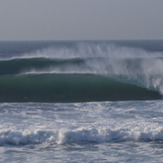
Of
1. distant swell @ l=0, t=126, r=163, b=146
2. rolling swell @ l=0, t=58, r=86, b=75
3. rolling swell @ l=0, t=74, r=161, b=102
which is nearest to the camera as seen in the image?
distant swell @ l=0, t=126, r=163, b=146

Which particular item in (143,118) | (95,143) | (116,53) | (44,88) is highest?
(116,53)

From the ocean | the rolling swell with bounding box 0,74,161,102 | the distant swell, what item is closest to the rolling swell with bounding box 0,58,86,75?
the ocean

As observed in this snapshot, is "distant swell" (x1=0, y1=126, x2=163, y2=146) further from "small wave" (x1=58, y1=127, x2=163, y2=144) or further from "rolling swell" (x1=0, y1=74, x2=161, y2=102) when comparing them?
"rolling swell" (x1=0, y1=74, x2=161, y2=102)

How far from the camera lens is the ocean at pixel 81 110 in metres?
7.15

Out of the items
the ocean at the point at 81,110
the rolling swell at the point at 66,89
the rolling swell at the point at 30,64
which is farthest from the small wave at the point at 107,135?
the rolling swell at the point at 30,64

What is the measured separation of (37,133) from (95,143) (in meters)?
1.08

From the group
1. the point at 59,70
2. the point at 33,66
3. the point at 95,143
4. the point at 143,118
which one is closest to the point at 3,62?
the point at 33,66

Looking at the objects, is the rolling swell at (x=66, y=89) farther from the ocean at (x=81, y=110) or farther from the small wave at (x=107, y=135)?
the small wave at (x=107, y=135)

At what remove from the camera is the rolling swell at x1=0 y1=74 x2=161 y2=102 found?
524 inches


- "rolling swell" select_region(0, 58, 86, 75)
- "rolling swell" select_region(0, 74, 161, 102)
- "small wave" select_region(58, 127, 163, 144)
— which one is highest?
"rolling swell" select_region(0, 58, 86, 75)

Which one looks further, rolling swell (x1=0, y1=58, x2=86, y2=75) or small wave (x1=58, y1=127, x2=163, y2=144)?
rolling swell (x1=0, y1=58, x2=86, y2=75)

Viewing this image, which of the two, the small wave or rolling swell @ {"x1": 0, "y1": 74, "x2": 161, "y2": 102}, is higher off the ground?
rolling swell @ {"x1": 0, "y1": 74, "x2": 161, "y2": 102}

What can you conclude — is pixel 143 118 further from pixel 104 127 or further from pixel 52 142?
pixel 52 142

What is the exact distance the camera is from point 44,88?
14508 mm
